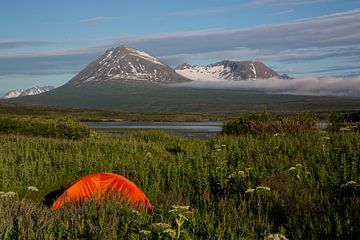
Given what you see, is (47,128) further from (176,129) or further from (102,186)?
(176,129)

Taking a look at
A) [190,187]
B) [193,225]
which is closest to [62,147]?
[190,187]

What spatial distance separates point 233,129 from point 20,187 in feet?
44.0

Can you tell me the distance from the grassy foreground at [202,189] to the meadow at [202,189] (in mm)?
26

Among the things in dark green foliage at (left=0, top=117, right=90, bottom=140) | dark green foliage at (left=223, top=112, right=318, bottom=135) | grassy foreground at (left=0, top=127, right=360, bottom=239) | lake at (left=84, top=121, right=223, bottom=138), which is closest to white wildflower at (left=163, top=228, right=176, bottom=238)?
grassy foreground at (left=0, top=127, right=360, bottom=239)

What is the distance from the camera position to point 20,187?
1317 centimetres

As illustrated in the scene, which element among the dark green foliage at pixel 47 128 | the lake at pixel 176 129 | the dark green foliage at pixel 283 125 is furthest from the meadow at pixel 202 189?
the lake at pixel 176 129

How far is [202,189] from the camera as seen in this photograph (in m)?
12.4

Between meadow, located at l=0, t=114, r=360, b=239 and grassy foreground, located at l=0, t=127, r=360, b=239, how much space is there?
0.09ft

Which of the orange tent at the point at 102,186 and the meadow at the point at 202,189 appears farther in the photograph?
the orange tent at the point at 102,186

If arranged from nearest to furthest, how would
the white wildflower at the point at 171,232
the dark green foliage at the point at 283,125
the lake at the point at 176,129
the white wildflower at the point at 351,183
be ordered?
the white wildflower at the point at 171,232 < the white wildflower at the point at 351,183 < the dark green foliage at the point at 283,125 < the lake at the point at 176,129

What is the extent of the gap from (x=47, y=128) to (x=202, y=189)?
15.1 meters

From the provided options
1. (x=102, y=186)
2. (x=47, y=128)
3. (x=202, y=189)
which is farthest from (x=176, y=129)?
(x=102, y=186)

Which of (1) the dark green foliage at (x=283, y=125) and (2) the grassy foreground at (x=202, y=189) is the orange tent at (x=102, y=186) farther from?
(1) the dark green foliage at (x=283, y=125)

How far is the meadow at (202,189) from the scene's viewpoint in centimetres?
776
